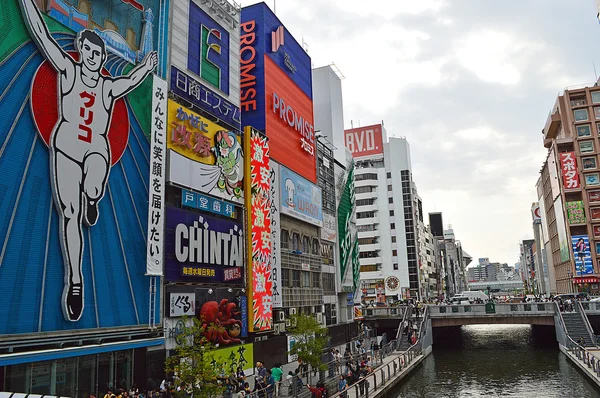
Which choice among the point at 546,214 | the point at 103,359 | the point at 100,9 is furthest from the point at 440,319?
the point at 546,214

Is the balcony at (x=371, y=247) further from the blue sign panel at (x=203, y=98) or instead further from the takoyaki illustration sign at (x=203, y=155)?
the takoyaki illustration sign at (x=203, y=155)

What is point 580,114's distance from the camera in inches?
3947

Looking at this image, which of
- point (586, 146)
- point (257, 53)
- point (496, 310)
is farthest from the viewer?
point (586, 146)

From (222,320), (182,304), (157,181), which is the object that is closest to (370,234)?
(222,320)

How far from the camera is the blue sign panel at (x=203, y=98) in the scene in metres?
30.1

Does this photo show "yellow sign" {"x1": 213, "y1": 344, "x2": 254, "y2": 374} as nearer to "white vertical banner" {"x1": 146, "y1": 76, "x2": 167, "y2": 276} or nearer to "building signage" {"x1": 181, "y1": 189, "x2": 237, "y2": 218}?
"white vertical banner" {"x1": 146, "y1": 76, "x2": 167, "y2": 276}

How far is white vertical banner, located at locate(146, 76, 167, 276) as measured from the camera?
2575 centimetres

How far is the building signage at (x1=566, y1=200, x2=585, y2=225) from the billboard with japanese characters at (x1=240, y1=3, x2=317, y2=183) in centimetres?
6975

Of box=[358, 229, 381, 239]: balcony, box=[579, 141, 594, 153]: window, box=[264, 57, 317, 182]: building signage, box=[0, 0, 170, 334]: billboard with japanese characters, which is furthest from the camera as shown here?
box=[358, 229, 381, 239]: balcony

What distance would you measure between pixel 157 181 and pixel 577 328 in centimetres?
4718

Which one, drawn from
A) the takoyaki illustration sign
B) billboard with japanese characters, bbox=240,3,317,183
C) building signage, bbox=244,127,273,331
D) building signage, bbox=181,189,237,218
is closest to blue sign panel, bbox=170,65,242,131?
the takoyaki illustration sign

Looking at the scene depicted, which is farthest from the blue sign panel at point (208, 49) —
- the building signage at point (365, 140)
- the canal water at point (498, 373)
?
the building signage at point (365, 140)

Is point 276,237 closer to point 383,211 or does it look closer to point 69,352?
point 69,352

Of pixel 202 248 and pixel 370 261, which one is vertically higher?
pixel 370 261
